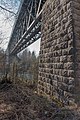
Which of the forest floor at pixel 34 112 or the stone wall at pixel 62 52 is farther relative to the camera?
the stone wall at pixel 62 52

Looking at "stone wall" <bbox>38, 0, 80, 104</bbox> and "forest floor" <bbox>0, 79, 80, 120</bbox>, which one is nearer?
"forest floor" <bbox>0, 79, 80, 120</bbox>

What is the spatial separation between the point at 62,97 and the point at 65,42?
148cm

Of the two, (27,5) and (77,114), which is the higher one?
(27,5)

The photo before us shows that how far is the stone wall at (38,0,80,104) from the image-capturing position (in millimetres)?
4281

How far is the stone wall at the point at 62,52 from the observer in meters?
4.28

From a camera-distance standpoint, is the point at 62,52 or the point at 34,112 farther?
the point at 62,52

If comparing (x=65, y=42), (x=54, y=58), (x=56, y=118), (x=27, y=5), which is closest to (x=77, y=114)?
(x=56, y=118)

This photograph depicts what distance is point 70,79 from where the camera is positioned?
4.34 metres

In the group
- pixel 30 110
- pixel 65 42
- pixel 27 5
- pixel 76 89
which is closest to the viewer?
pixel 30 110

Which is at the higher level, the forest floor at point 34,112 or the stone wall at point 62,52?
the stone wall at point 62,52

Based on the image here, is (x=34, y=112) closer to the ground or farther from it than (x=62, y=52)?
closer to the ground

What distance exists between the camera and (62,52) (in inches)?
191

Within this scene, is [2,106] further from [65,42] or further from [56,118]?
[65,42]

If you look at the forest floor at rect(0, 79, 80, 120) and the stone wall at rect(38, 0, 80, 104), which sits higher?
the stone wall at rect(38, 0, 80, 104)
